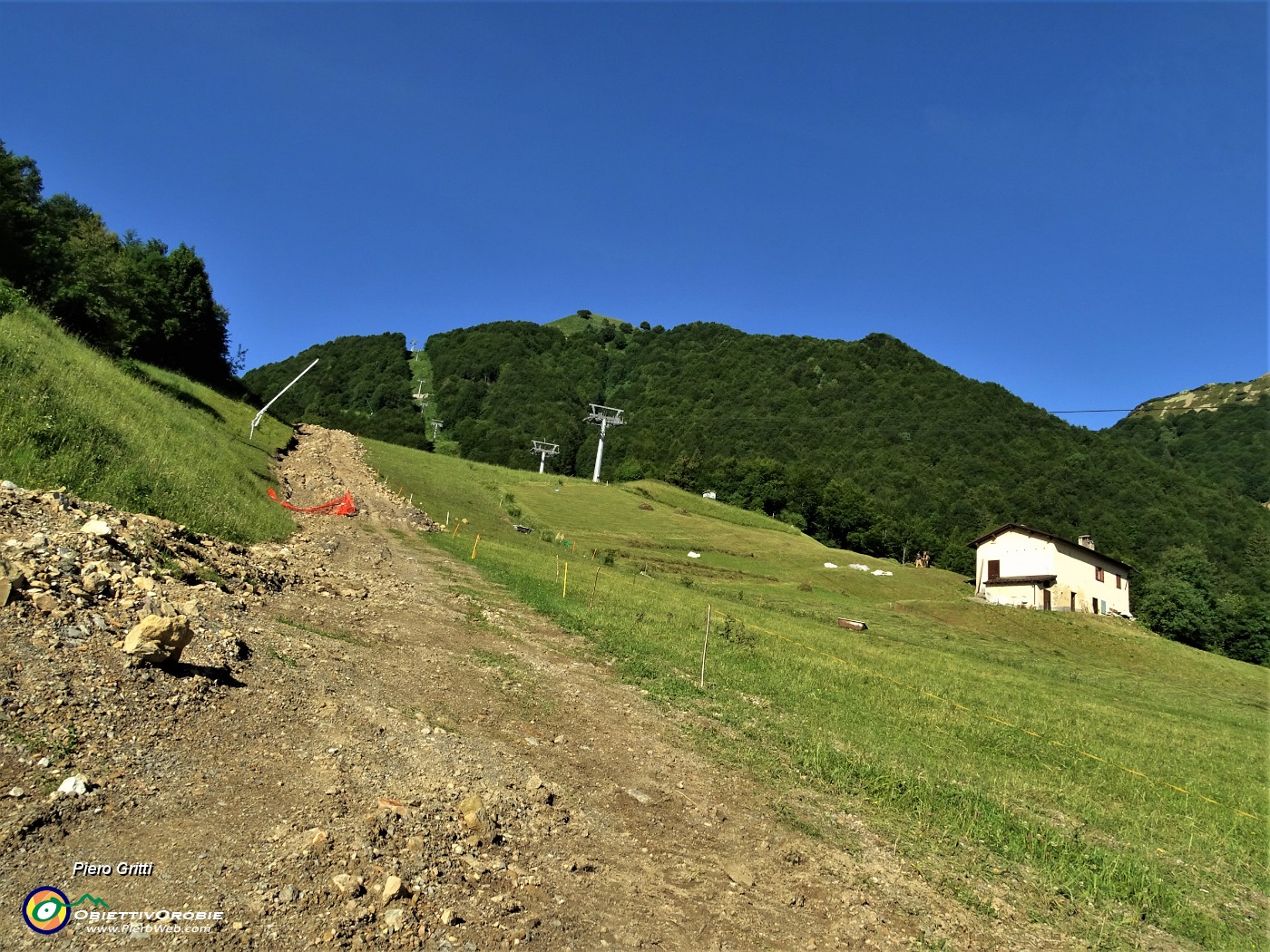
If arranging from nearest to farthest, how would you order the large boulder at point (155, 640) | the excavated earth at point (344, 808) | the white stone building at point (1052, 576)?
1. the excavated earth at point (344, 808)
2. the large boulder at point (155, 640)
3. the white stone building at point (1052, 576)

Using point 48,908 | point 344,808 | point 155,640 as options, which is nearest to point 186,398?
point 155,640

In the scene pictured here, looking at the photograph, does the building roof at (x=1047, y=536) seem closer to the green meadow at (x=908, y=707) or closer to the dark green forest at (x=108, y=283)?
the green meadow at (x=908, y=707)

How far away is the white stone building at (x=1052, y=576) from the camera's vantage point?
62.5 m

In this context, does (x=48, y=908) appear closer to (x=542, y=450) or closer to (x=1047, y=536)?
(x=1047, y=536)

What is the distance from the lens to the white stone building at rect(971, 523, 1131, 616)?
6247 cm

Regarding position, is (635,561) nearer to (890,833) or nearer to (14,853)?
(890,833)

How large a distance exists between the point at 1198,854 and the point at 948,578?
7006cm

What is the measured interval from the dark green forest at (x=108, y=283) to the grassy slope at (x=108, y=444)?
7294mm

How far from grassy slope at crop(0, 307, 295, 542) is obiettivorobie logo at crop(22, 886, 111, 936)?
11042mm

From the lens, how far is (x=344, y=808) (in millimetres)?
6055

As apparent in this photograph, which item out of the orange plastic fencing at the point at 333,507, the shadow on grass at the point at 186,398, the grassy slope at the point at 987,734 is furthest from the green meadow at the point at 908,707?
the orange plastic fencing at the point at 333,507

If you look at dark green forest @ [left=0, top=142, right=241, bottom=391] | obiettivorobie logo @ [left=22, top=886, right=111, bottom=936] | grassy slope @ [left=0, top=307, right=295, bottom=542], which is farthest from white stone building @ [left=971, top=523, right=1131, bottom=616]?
dark green forest @ [left=0, top=142, right=241, bottom=391]

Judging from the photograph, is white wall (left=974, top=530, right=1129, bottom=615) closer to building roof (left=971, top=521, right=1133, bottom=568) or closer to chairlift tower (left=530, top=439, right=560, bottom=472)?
building roof (left=971, top=521, right=1133, bottom=568)

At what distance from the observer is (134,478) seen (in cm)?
1583
